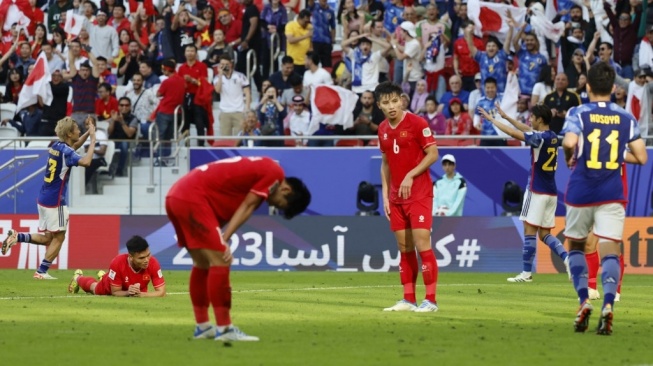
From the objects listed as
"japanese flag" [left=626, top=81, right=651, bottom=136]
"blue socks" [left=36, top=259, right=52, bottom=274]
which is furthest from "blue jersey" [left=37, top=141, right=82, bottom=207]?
"japanese flag" [left=626, top=81, right=651, bottom=136]

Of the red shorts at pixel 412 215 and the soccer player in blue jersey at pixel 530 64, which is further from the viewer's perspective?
the soccer player in blue jersey at pixel 530 64

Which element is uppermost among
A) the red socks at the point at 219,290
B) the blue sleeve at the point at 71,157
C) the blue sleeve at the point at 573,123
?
the blue sleeve at the point at 573,123

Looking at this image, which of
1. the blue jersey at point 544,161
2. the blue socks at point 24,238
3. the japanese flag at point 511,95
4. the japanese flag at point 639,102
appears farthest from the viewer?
the japanese flag at point 511,95

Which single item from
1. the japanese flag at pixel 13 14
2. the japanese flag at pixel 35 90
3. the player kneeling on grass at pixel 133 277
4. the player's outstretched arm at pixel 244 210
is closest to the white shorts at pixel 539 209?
the player kneeling on grass at pixel 133 277

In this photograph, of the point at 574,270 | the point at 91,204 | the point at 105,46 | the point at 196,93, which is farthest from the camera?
the point at 105,46

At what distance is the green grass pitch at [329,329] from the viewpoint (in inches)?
412

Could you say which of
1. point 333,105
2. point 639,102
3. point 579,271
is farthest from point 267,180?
point 639,102

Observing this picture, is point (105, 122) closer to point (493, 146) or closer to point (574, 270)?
point (493, 146)

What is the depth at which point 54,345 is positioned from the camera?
36.7 ft

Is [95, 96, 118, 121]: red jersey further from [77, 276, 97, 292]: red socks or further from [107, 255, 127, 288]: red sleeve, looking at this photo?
[107, 255, 127, 288]: red sleeve

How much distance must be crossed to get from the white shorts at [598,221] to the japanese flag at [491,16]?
56.6 ft

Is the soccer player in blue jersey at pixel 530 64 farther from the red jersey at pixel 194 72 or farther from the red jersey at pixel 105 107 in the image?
the red jersey at pixel 105 107

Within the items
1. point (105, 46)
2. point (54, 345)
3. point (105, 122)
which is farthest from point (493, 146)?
point (54, 345)

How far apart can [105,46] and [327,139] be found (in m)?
7.74
